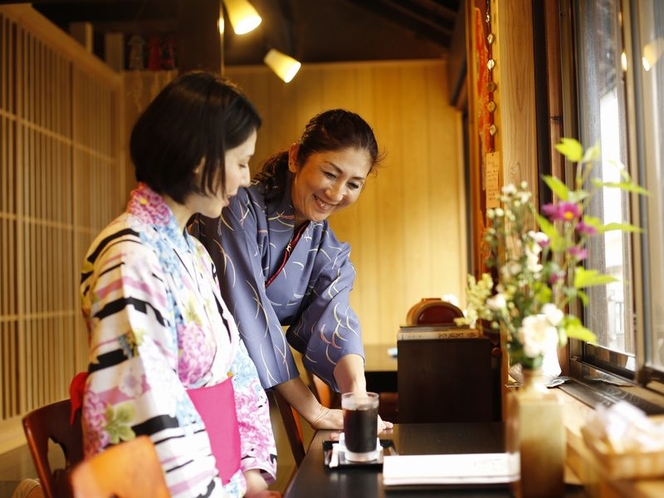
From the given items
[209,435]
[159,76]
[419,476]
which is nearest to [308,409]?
[209,435]

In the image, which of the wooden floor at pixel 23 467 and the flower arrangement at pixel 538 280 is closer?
the flower arrangement at pixel 538 280

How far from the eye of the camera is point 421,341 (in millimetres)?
2688

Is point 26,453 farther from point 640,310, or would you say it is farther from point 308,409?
point 640,310

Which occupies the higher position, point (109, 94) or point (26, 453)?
point (109, 94)

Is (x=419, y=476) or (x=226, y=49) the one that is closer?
(x=419, y=476)

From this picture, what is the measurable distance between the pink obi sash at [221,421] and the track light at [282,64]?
465 cm

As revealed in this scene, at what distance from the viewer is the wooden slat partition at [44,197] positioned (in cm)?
499

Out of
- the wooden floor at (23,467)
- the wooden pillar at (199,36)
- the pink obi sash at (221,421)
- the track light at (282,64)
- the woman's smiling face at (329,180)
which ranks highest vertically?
the track light at (282,64)

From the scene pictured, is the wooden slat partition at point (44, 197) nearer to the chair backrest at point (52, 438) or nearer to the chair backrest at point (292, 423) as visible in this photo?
the chair backrest at point (292, 423)

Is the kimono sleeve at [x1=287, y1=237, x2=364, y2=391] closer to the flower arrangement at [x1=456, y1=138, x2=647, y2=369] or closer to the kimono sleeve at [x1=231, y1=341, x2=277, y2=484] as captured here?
the kimono sleeve at [x1=231, y1=341, x2=277, y2=484]

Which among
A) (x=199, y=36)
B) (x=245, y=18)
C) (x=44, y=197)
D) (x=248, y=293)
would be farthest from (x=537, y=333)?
(x=44, y=197)

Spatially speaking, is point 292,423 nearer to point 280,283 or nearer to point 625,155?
point 280,283

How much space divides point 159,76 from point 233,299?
506cm

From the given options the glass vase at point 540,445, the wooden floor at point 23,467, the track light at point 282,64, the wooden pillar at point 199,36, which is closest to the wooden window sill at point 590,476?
the glass vase at point 540,445
